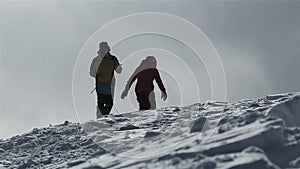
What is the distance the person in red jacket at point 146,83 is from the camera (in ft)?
63.5

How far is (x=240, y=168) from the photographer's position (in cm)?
1095

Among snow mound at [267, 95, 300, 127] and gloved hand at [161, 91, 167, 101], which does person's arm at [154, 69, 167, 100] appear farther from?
snow mound at [267, 95, 300, 127]

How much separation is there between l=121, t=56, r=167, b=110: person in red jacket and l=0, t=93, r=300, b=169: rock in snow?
2315 millimetres

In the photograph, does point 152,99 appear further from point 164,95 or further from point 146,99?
point 164,95

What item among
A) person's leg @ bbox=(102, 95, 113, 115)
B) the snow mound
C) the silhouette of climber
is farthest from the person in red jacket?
the snow mound

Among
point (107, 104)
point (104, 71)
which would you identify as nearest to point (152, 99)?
point (107, 104)

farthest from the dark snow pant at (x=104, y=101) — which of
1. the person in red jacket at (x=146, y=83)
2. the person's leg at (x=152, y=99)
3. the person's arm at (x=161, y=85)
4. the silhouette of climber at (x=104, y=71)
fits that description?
the person's arm at (x=161, y=85)

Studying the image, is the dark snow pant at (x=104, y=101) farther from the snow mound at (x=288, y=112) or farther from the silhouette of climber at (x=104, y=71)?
the snow mound at (x=288, y=112)

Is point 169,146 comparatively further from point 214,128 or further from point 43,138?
point 43,138

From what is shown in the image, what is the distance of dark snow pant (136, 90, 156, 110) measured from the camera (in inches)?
776

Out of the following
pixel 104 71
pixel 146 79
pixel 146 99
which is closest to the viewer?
pixel 104 71

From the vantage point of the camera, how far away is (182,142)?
40.3ft

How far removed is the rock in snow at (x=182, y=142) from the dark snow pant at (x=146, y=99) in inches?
92.7

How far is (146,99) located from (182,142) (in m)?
7.61
